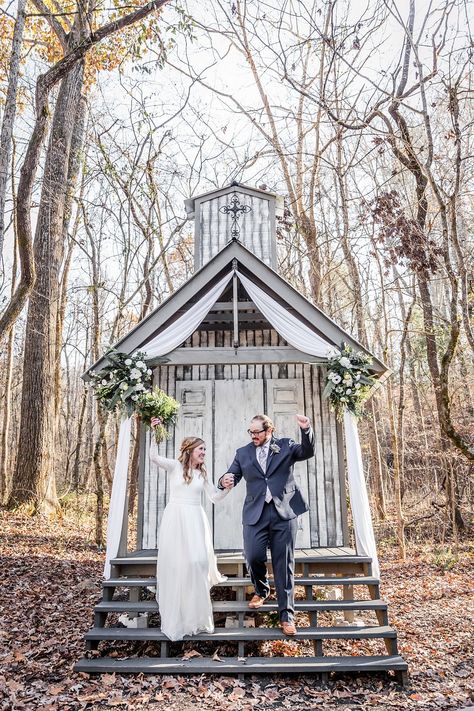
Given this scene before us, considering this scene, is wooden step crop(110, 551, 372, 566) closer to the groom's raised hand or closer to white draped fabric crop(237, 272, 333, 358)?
the groom's raised hand

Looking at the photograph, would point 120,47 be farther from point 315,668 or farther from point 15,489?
point 315,668

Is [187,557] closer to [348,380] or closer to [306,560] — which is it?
[306,560]

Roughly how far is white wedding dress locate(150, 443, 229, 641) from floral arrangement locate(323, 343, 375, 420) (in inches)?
86.2

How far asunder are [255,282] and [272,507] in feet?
11.4

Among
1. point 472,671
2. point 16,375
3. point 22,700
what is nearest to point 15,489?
point 22,700

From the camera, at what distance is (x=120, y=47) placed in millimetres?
11531

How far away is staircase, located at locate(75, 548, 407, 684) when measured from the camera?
5324 millimetres

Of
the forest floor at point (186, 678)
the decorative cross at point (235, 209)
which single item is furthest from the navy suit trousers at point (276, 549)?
the decorative cross at point (235, 209)

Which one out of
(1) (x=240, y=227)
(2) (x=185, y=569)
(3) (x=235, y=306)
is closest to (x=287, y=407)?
(3) (x=235, y=306)

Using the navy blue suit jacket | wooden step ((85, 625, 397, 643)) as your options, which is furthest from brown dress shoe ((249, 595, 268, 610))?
the navy blue suit jacket

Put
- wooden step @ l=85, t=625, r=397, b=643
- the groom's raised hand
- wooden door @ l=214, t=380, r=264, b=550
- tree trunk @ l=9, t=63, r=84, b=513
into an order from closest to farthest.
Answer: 1. the groom's raised hand
2. wooden step @ l=85, t=625, r=397, b=643
3. wooden door @ l=214, t=380, r=264, b=550
4. tree trunk @ l=9, t=63, r=84, b=513

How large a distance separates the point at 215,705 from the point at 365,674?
173cm

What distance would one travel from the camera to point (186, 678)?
5297mm

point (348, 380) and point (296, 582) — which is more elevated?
point (348, 380)
